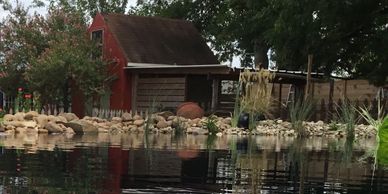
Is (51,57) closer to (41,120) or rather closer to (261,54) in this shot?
(41,120)

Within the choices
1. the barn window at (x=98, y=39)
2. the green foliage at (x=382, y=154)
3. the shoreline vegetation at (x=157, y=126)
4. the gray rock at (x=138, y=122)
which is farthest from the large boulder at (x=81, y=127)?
the barn window at (x=98, y=39)

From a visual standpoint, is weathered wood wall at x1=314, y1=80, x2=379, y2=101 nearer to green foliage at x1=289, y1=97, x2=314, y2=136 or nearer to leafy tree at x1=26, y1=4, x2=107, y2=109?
green foliage at x1=289, y1=97, x2=314, y2=136

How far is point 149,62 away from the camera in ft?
109

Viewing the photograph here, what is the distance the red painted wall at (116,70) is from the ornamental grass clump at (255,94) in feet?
44.7

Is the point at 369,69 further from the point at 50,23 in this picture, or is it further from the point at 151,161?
the point at 151,161

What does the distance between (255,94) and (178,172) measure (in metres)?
12.6

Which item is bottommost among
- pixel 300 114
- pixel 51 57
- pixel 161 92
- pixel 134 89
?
pixel 300 114

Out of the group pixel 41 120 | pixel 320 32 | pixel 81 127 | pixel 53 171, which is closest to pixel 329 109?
pixel 320 32

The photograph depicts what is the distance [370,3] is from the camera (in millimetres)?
29797

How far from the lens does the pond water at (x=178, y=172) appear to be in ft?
21.1

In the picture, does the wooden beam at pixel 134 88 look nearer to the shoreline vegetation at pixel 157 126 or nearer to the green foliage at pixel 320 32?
the green foliage at pixel 320 32

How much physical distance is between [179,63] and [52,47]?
22.2 feet

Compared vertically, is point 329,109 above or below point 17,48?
below

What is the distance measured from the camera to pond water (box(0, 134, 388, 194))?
6418mm
